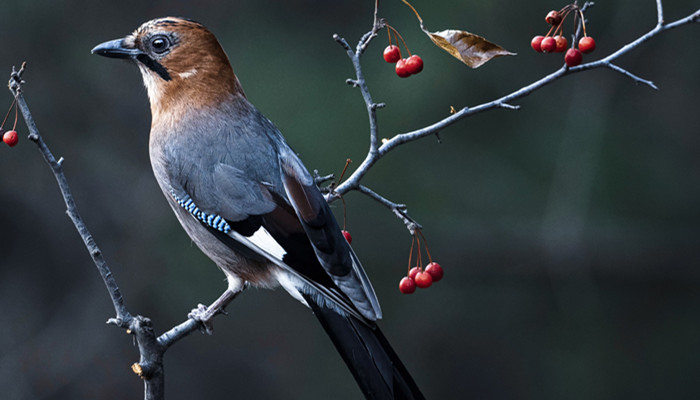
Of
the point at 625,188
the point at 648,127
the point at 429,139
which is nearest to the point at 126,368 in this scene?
the point at 429,139

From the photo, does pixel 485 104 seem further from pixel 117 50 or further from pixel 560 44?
pixel 117 50

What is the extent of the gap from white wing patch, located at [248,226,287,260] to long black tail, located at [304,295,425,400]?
0.70 ft

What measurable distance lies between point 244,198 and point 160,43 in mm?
527

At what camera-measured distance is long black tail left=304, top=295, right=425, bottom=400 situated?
2.17 m

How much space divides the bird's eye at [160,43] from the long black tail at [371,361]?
35.8 inches

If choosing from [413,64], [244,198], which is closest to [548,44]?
[413,64]

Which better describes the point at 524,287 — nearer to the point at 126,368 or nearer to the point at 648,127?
the point at 648,127

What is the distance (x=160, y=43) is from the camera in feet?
8.36

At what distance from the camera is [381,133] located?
15.8ft

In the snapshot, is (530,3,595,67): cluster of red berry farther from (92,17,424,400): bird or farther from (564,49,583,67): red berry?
(92,17,424,400): bird

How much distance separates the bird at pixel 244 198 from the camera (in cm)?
223

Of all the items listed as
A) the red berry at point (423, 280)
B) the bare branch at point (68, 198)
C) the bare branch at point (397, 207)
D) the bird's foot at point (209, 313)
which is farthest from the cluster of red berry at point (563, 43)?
the bare branch at point (68, 198)

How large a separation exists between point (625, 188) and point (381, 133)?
1.41 m

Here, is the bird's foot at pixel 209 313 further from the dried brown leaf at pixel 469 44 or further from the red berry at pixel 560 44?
the red berry at pixel 560 44
